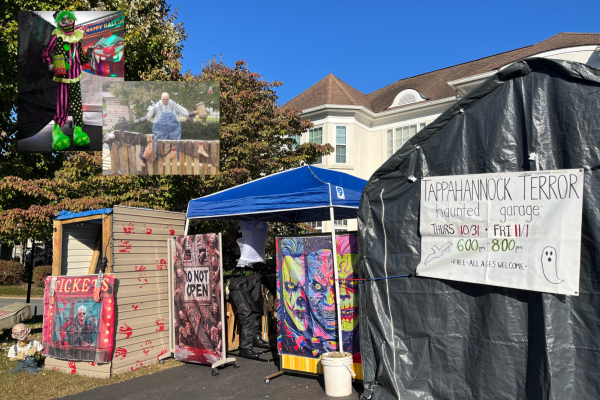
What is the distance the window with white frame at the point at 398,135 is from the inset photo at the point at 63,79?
13148 mm

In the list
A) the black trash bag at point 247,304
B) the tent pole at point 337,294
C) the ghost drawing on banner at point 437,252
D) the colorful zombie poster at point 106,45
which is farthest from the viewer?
the colorful zombie poster at point 106,45

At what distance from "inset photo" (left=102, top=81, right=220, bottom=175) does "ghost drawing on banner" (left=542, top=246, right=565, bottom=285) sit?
6859 mm

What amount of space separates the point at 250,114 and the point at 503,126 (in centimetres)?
820

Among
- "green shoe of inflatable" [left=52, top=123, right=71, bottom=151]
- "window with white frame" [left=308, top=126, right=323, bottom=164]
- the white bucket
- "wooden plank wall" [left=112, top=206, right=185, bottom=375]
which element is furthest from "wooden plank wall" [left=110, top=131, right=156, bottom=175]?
"window with white frame" [left=308, top=126, right=323, bottom=164]

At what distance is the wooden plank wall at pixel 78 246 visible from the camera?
778cm

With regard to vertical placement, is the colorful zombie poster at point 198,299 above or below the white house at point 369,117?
below

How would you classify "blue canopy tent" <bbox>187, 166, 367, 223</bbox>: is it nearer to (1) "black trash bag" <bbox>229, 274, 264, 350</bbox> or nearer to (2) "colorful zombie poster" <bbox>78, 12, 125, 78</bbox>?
(1) "black trash bag" <bbox>229, 274, 264, 350</bbox>

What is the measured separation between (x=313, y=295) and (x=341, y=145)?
46.9 ft

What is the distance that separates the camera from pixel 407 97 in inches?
822

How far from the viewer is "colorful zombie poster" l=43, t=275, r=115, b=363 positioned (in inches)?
251

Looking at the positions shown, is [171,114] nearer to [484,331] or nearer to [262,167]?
[262,167]

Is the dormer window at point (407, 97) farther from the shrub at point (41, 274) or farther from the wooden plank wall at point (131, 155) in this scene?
the shrub at point (41, 274)

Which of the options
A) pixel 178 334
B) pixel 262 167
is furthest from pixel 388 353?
pixel 262 167

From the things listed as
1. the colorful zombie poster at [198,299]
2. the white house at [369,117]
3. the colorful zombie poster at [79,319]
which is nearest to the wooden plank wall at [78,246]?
the colorful zombie poster at [79,319]
